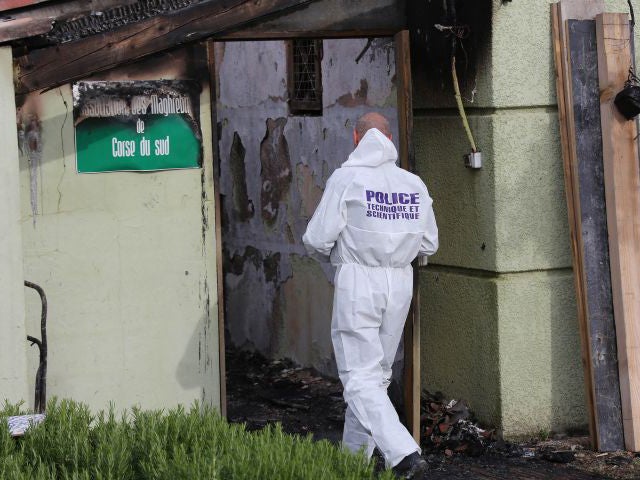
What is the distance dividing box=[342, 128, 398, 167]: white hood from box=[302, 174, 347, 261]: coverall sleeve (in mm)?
205

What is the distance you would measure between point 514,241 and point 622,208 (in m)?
0.69

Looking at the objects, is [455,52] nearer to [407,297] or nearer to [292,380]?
[407,297]

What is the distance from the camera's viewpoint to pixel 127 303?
7.29 metres

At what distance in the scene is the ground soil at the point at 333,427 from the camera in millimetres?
7129

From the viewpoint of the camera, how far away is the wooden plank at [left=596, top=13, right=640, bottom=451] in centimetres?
745

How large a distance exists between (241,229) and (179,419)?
5.76 metres

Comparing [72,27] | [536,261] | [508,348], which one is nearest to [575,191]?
[536,261]

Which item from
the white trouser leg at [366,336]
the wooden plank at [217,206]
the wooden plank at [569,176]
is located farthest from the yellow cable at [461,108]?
the wooden plank at [217,206]

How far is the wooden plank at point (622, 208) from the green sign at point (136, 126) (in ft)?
8.33

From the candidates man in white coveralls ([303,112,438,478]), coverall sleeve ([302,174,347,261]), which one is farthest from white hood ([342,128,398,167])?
coverall sleeve ([302,174,347,261])

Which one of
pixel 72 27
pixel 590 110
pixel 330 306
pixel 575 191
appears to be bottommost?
pixel 330 306

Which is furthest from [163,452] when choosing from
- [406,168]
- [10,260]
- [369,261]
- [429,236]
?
[406,168]

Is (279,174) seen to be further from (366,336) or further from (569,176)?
(366,336)

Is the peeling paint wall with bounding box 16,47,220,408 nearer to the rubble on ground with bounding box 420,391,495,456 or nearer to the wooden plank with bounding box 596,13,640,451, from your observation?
the rubble on ground with bounding box 420,391,495,456
